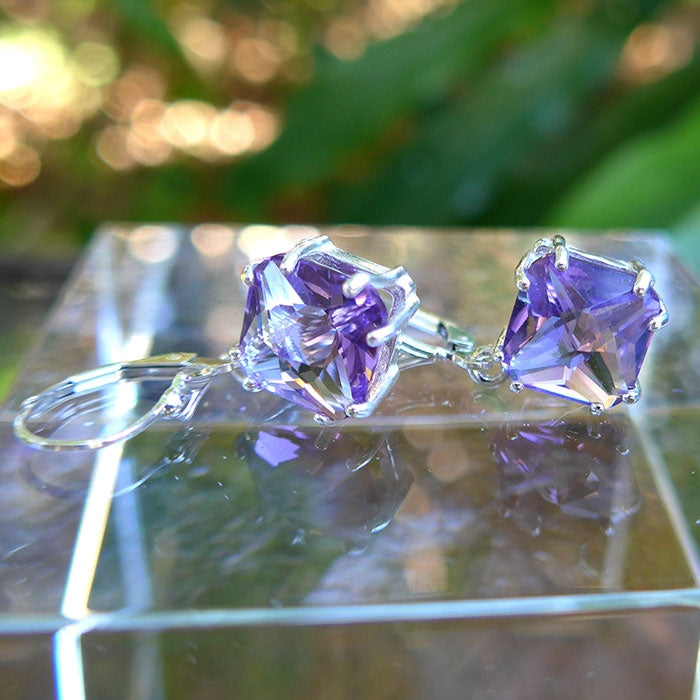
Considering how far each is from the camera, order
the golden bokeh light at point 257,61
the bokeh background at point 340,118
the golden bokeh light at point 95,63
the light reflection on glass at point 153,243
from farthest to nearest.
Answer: the golden bokeh light at point 257,61 → the golden bokeh light at point 95,63 → the bokeh background at point 340,118 → the light reflection on glass at point 153,243

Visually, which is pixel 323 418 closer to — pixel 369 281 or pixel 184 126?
pixel 369 281

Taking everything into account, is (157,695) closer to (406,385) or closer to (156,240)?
(406,385)

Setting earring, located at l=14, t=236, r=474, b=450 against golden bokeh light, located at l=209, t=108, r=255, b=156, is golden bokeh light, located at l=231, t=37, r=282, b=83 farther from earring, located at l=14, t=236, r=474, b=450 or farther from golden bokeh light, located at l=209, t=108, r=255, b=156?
earring, located at l=14, t=236, r=474, b=450

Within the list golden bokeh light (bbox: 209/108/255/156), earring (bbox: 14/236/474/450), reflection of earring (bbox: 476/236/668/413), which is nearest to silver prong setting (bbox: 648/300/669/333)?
reflection of earring (bbox: 476/236/668/413)

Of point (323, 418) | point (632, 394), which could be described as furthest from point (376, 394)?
point (632, 394)

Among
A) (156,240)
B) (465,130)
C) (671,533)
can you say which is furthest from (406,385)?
(465,130)

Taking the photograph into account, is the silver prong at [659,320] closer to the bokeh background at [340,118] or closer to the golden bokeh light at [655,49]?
the bokeh background at [340,118]

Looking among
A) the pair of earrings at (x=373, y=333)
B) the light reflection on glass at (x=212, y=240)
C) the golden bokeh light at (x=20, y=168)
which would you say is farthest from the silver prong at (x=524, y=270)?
the golden bokeh light at (x=20, y=168)
